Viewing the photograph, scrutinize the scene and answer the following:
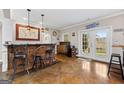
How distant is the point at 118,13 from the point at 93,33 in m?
1.89

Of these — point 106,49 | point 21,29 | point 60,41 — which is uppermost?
point 21,29

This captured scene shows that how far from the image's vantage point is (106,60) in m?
5.24

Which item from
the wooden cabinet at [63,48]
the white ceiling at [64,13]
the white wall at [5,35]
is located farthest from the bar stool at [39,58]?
the wooden cabinet at [63,48]

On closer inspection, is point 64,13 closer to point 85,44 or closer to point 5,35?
point 5,35

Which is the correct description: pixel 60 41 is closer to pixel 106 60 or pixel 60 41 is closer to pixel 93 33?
pixel 93 33

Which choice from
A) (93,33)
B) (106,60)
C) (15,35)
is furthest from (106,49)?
(15,35)

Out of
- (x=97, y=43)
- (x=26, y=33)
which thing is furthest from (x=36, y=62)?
(x=97, y=43)

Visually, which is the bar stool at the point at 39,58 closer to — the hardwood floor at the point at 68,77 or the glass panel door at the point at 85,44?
the hardwood floor at the point at 68,77

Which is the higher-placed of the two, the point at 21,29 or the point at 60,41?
the point at 21,29

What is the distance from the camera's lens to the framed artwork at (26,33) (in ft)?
18.9

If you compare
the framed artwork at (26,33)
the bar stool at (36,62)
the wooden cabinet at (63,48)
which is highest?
the framed artwork at (26,33)

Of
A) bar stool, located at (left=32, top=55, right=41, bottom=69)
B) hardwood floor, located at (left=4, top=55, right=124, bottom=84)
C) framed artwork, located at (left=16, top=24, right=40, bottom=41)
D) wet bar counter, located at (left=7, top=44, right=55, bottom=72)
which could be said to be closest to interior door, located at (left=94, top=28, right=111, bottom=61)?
hardwood floor, located at (left=4, top=55, right=124, bottom=84)

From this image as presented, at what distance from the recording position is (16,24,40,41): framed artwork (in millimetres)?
5762
